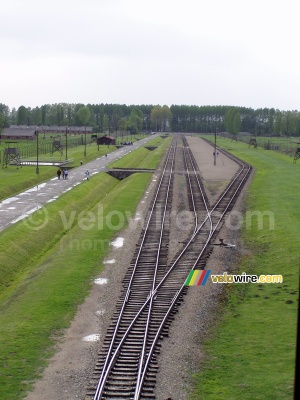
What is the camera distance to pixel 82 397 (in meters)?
14.6

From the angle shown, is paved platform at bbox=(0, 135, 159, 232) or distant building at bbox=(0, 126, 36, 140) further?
distant building at bbox=(0, 126, 36, 140)

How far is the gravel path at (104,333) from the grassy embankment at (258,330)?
466mm

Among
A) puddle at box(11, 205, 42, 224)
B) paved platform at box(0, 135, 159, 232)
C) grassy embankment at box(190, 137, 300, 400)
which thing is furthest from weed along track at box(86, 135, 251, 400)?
paved platform at box(0, 135, 159, 232)

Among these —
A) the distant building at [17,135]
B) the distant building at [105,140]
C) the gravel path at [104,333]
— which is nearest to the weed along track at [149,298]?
the gravel path at [104,333]

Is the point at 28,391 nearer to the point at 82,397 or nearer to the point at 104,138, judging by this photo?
the point at 82,397

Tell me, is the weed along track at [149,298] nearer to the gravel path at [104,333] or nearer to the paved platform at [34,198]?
the gravel path at [104,333]

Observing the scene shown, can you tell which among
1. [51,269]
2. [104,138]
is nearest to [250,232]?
[51,269]

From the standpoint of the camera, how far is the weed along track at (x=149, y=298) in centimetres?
1550

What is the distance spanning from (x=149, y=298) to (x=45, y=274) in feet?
22.6

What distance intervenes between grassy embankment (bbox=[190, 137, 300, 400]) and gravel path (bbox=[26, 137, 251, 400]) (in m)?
0.47

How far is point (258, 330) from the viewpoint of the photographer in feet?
63.6

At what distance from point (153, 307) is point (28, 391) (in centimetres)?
729

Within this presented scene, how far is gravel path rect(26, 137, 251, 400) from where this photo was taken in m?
15.2

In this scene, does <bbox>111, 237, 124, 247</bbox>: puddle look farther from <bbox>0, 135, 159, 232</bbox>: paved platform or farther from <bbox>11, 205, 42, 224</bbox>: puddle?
<bbox>11, 205, 42, 224</bbox>: puddle
